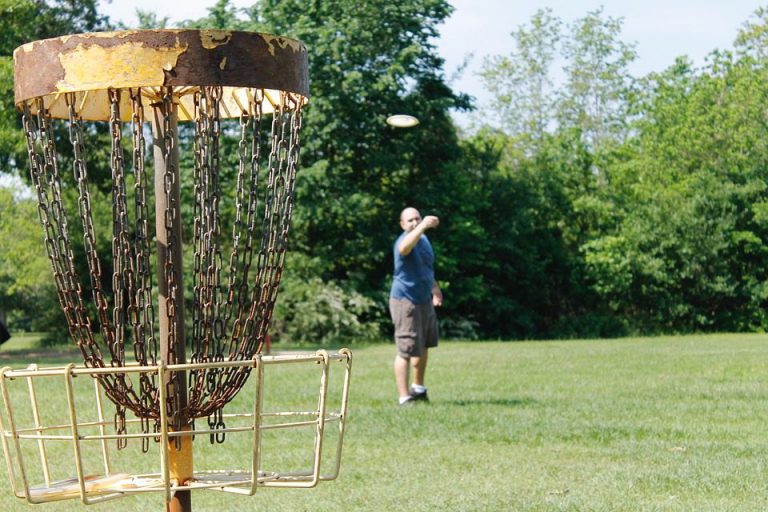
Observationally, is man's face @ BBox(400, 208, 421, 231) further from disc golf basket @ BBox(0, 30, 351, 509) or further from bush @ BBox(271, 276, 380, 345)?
bush @ BBox(271, 276, 380, 345)

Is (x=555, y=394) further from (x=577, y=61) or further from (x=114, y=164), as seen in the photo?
(x=577, y=61)

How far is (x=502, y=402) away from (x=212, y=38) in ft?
32.0

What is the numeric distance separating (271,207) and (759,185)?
3776 cm

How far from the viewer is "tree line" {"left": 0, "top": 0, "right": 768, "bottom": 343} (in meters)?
36.1

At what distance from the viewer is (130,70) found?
3049 mm

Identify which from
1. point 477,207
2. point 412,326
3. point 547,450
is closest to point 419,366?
point 412,326

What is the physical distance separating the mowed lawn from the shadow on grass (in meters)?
0.01

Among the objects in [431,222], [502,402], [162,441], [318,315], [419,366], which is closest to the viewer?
[162,441]

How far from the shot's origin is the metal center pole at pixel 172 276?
317 cm

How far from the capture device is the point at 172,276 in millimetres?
3154

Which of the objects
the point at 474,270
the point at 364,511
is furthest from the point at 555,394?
the point at 474,270

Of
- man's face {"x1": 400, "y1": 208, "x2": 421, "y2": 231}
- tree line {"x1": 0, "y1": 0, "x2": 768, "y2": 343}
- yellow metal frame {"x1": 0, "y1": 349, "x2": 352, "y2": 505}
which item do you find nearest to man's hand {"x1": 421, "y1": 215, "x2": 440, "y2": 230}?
man's face {"x1": 400, "y1": 208, "x2": 421, "y2": 231}

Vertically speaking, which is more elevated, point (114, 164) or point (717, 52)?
point (717, 52)

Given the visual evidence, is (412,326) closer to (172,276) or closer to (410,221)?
(410,221)
